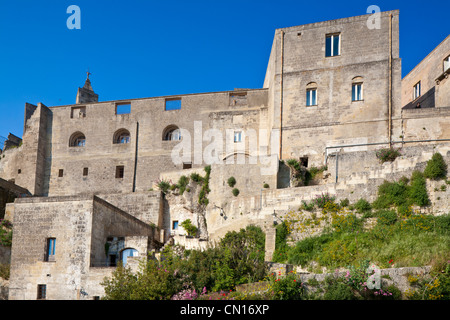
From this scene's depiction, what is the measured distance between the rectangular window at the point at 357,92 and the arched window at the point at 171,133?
11.0 metres

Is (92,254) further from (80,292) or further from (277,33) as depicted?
(277,33)

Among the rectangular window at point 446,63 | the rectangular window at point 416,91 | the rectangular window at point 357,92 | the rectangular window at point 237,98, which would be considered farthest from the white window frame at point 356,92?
the rectangular window at point 416,91

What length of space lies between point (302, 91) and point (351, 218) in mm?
10914

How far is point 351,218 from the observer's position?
24766mm

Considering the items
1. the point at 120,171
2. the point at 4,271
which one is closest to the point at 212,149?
the point at 120,171

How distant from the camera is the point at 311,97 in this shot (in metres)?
33.5

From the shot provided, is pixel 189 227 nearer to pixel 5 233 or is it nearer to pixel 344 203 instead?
pixel 344 203

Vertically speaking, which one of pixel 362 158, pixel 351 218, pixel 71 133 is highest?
pixel 71 133

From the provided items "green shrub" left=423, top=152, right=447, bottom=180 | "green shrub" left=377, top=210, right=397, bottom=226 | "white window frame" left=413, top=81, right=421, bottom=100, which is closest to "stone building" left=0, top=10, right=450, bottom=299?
"white window frame" left=413, top=81, right=421, bottom=100

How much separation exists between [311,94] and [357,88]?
8.49 ft

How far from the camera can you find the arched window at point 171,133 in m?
37.0

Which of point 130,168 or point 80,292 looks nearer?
point 80,292
